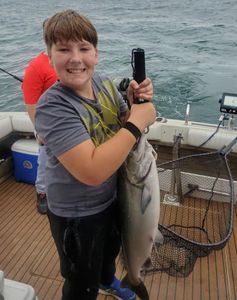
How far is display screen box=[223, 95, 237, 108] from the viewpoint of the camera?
3.81 meters

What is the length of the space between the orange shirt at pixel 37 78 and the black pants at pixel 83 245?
1.45 m

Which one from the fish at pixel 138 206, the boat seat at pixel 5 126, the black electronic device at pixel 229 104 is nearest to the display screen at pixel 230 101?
the black electronic device at pixel 229 104

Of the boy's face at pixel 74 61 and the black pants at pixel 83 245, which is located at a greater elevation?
the boy's face at pixel 74 61

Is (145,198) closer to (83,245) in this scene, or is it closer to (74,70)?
(83,245)

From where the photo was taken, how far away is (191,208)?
4.19 metres

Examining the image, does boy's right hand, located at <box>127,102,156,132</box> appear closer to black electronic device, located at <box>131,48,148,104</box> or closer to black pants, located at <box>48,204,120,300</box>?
black electronic device, located at <box>131,48,148,104</box>

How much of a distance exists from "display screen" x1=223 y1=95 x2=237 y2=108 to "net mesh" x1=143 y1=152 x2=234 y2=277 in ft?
2.13

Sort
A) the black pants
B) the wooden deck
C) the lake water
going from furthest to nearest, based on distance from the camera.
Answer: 1. the lake water
2. the wooden deck
3. the black pants

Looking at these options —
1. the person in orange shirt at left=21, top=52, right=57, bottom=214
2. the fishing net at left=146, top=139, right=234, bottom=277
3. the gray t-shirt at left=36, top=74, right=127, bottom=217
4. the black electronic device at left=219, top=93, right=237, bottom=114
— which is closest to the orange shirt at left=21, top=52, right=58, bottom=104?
the person in orange shirt at left=21, top=52, right=57, bottom=214

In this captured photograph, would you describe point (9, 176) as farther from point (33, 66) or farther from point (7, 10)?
point (7, 10)

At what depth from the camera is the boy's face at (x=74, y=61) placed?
5.43ft

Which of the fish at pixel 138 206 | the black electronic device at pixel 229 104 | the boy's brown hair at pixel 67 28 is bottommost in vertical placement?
the black electronic device at pixel 229 104

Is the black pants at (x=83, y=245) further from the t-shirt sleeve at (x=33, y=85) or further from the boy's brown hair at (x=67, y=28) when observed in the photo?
the t-shirt sleeve at (x=33, y=85)

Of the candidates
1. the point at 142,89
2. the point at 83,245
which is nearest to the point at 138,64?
the point at 142,89
